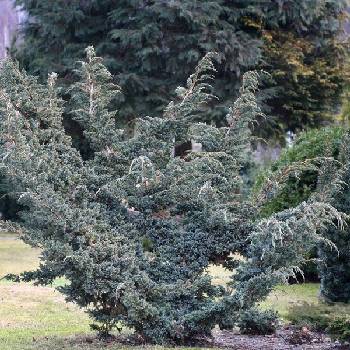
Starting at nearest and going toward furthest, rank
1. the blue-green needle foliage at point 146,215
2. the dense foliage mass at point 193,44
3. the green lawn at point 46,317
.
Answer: the blue-green needle foliage at point 146,215 → the green lawn at point 46,317 → the dense foliage mass at point 193,44

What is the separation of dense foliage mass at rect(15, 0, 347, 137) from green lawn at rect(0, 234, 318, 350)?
16.7ft

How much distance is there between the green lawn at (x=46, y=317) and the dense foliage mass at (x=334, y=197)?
685mm

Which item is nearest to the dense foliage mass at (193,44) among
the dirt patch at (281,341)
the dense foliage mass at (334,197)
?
the dense foliage mass at (334,197)

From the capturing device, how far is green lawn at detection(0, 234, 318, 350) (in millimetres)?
7398

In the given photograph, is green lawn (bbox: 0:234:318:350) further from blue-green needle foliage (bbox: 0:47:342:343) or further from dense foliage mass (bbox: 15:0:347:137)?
dense foliage mass (bbox: 15:0:347:137)

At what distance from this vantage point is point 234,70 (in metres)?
17.7

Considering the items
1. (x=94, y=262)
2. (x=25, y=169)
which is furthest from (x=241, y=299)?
(x=25, y=169)

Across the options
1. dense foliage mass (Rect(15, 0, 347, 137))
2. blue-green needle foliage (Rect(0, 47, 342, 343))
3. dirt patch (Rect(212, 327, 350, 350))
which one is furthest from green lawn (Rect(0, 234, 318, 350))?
dense foliage mass (Rect(15, 0, 347, 137))

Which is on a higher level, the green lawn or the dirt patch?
the green lawn

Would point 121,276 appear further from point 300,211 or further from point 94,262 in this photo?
point 300,211

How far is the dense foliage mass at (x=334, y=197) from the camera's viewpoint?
775 centimetres

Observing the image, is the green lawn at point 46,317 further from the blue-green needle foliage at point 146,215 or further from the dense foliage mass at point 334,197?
the dense foliage mass at point 334,197

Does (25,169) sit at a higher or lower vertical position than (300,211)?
higher

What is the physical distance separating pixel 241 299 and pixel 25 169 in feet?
7.73
